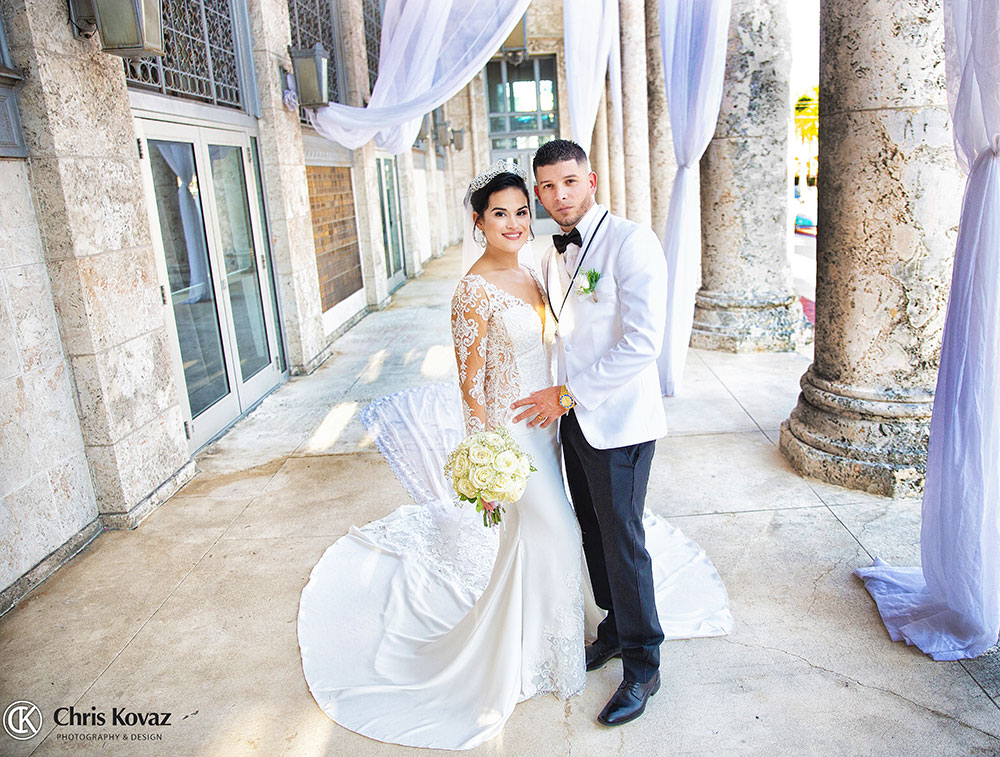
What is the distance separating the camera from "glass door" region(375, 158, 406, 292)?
12.3 m

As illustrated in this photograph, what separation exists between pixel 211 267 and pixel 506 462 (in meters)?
4.42

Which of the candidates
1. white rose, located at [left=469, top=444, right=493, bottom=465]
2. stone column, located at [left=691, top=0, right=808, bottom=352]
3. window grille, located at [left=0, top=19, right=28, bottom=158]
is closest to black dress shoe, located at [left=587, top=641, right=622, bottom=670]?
white rose, located at [left=469, top=444, right=493, bottom=465]

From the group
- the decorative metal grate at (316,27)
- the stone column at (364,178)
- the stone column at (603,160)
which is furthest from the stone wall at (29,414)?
the stone column at (603,160)

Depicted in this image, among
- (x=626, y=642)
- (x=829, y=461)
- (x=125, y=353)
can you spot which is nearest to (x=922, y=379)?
(x=829, y=461)

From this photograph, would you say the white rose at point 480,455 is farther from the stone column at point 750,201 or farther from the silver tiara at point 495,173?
the stone column at point 750,201

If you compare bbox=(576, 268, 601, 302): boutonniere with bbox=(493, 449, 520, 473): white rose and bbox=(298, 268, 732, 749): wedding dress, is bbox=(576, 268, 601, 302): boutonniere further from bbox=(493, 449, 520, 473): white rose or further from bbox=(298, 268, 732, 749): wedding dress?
bbox=(493, 449, 520, 473): white rose

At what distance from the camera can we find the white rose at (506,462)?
233cm

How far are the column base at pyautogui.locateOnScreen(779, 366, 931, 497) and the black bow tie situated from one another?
2.51 meters

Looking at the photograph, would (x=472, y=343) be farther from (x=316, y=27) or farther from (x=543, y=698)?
(x=316, y=27)

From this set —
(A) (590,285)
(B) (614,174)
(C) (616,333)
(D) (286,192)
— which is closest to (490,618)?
(C) (616,333)

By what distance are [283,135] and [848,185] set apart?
510 cm

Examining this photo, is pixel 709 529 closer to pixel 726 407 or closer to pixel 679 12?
pixel 726 407

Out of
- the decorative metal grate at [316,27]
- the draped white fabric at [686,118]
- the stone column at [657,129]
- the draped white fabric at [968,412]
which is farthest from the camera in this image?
the stone column at [657,129]

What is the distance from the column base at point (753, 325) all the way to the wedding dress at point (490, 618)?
445 cm
